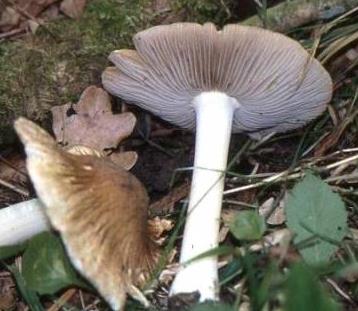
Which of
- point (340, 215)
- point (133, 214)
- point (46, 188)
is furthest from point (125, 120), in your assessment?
point (340, 215)

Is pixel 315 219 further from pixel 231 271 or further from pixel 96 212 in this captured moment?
pixel 96 212

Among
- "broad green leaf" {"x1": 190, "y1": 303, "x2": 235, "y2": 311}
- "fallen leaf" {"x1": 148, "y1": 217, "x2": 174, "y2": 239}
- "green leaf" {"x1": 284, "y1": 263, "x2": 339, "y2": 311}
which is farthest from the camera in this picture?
"fallen leaf" {"x1": 148, "y1": 217, "x2": 174, "y2": 239}

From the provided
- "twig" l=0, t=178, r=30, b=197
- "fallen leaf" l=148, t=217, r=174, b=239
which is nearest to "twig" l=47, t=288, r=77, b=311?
"fallen leaf" l=148, t=217, r=174, b=239

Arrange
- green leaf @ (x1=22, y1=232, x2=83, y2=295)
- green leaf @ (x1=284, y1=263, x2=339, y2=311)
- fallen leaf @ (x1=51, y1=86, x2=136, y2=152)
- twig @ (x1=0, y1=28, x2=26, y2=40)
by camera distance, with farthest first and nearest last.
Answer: twig @ (x1=0, y1=28, x2=26, y2=40) → fallen leaf @ (x1=51, y1=86, x2=136, y2=152) → green leaf @ (x1=22, y1=232, x2=83, y2=295) → green leaf @ (x1=284, y1=263, x2=339, y2=311)

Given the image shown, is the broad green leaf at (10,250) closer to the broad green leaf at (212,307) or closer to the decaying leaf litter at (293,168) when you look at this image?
the decaying leaf litter at (293,168)

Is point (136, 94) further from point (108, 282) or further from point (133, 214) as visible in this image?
point (108, 282)

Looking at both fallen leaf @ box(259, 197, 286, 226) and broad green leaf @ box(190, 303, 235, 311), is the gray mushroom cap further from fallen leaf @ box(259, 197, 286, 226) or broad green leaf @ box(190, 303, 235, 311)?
broad green leaf @ box(190, 303, 235, 311)

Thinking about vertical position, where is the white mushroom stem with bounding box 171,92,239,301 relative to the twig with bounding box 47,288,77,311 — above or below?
above

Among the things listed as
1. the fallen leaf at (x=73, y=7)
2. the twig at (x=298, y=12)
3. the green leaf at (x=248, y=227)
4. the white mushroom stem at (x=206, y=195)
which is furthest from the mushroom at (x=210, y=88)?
the fallen leaf at (x=73, y=7)

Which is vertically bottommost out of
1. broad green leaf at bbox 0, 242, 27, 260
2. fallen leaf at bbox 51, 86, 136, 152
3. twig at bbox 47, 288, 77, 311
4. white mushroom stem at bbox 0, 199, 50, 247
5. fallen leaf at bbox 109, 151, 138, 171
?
twig at bbox 47, 288, 77, 311
